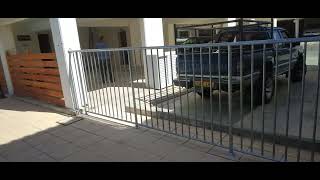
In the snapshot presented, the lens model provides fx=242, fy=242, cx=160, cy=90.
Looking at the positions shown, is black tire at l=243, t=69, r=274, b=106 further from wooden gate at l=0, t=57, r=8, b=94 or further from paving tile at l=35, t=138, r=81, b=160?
wooden gate at l=0, t=57, r=8, b=94

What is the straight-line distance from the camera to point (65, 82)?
5465mm

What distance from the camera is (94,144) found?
12.5 feet

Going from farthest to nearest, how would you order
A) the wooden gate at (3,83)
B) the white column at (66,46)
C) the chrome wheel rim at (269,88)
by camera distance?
the wooden gate at (3,83) < the white column at (66,46) < the chrome wheel rim at (269,88)

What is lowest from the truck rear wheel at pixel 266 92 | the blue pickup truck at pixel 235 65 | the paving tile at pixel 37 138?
the paving tile at pixel 37 138

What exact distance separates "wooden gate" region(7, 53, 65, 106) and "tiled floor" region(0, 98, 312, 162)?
3.77ft

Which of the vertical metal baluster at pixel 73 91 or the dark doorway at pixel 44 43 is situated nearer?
the vertical metal baluster at pixel 73 91

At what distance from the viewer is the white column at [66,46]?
5.12 m

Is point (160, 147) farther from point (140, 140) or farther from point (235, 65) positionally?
point (235, 65)

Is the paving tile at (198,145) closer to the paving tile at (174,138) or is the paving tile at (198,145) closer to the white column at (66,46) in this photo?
the paving tile at (174,138)

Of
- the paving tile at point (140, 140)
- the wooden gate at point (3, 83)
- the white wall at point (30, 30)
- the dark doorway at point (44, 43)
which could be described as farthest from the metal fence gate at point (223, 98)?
the dark doorway at point (44, 43)

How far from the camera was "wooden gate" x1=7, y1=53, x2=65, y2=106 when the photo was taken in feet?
19.3

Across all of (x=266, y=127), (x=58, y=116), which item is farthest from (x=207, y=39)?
(x=58, y=116)

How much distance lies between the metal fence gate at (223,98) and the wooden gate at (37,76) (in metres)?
0.82
